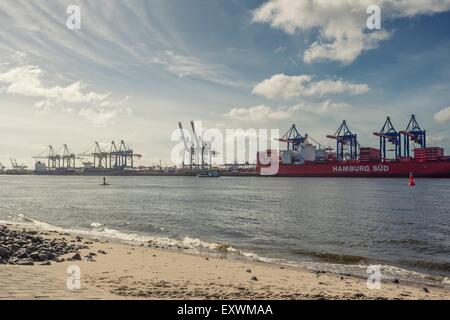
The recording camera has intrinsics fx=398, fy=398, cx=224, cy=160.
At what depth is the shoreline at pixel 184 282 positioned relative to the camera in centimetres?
818

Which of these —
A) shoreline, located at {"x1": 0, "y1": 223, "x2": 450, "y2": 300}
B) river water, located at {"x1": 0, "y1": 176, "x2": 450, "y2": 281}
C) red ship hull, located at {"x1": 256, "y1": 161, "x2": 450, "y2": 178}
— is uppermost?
red ship hull, located at {"x1": 256, "y1": 161, "x2": 450, "y2": 178}

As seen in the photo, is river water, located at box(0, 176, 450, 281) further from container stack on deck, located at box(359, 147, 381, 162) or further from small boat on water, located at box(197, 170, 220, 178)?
small boat on water, located at box(197, 170, 220, 178)

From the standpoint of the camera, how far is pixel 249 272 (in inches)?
468

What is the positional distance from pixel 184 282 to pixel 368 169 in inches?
4614

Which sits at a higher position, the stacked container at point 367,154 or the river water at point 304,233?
the stacked container at point 367,154

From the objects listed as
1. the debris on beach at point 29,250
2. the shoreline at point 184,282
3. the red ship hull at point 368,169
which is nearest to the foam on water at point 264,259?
the shoreline at point 184,282

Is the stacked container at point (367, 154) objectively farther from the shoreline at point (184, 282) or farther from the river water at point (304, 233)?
the shoreline at point (184, 282)

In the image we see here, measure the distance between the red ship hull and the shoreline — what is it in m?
105

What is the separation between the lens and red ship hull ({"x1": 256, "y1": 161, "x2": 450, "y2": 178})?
343 feet

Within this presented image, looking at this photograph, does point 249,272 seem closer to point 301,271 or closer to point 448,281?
point 301,271

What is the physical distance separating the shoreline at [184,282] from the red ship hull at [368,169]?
104918 mm

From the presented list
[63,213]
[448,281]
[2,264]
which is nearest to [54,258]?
[2,264]

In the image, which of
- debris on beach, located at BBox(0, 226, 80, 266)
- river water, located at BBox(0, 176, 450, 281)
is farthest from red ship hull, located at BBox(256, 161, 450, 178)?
debris on beach, located at BBox(0, 226, 80, 266)
